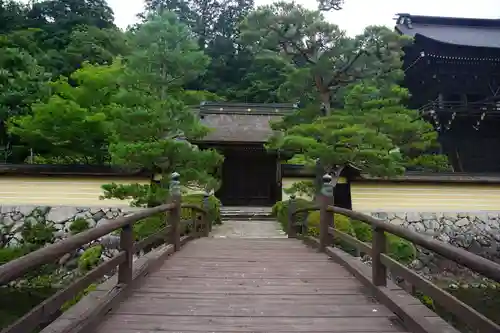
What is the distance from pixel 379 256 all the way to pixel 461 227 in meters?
9.22

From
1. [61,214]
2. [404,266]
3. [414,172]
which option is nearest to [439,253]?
[404,266]

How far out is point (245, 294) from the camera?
145 inches

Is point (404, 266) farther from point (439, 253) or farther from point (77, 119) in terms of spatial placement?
point (77, 119)

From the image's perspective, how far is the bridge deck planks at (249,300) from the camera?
2811 millimetres

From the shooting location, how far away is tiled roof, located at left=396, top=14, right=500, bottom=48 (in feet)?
59.2

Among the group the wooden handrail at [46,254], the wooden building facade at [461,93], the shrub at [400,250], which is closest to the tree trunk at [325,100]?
the shrub at [400,250]

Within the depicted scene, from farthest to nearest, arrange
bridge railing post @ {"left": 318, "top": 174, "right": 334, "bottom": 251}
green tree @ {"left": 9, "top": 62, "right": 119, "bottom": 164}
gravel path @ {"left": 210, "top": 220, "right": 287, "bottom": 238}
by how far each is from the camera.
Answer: green tree @ {"left": 9, "top": 62, "right": 119, "bottom": 164} < gravel path @ {"left": 210, "top": 220, "right": 287, "bottom": 238} < bridge railing post @ {"left": 318, "top": 174, "right": 334, "bottom": 251}

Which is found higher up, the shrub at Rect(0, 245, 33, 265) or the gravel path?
the gravel path

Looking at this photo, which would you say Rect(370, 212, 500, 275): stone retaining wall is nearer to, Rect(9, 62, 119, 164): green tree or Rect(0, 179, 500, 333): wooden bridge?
Rect(0, 179, 500, 333): wooden bridge

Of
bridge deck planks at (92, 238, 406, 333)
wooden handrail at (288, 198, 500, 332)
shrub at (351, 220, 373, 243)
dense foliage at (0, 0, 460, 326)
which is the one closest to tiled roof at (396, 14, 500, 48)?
dense foliage at (0, 0, 460, 326)

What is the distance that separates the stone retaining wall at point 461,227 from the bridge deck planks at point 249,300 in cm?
694

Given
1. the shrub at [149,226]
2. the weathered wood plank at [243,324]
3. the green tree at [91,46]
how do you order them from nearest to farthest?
1. the weathered wood plank at [243,324]
2. the shrub at [149,226]
3. the green tree at [91,46]

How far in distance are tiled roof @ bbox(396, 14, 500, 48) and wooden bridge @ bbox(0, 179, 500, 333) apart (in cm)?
1639

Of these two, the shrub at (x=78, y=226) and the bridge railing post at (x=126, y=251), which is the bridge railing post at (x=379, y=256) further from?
the shrub at (x=78, y=226)
